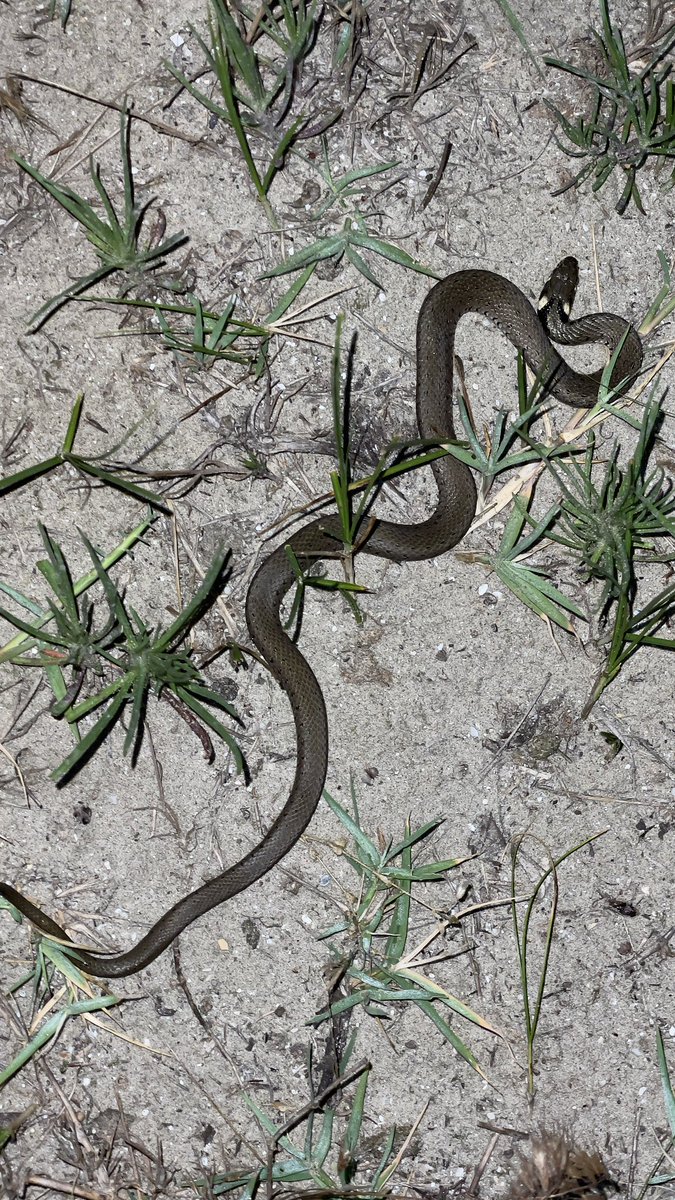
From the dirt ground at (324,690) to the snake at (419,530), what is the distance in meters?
0.08

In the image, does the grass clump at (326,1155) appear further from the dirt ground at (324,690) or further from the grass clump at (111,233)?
the grass clump at (111,233)

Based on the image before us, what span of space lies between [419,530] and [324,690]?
663 millimetres

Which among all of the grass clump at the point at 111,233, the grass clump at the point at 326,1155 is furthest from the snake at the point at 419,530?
the grass clump at the point at 111,233

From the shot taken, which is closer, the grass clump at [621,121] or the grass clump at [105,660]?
the grass clump at [105,660]

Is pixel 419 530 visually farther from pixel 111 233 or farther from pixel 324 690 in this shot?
pixel 111 233

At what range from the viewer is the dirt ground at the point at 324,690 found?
10.7 ft

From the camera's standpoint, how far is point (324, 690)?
3.35 m

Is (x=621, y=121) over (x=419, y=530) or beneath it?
over

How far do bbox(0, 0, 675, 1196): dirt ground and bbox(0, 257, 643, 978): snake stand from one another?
8 cm

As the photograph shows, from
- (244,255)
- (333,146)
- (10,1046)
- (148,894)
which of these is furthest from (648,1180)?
(333,146)

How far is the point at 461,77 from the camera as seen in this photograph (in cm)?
341

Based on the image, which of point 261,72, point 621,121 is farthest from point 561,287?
point 261,72

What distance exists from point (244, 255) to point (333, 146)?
0.51 m

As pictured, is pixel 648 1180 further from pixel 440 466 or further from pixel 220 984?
pixel 440 466
